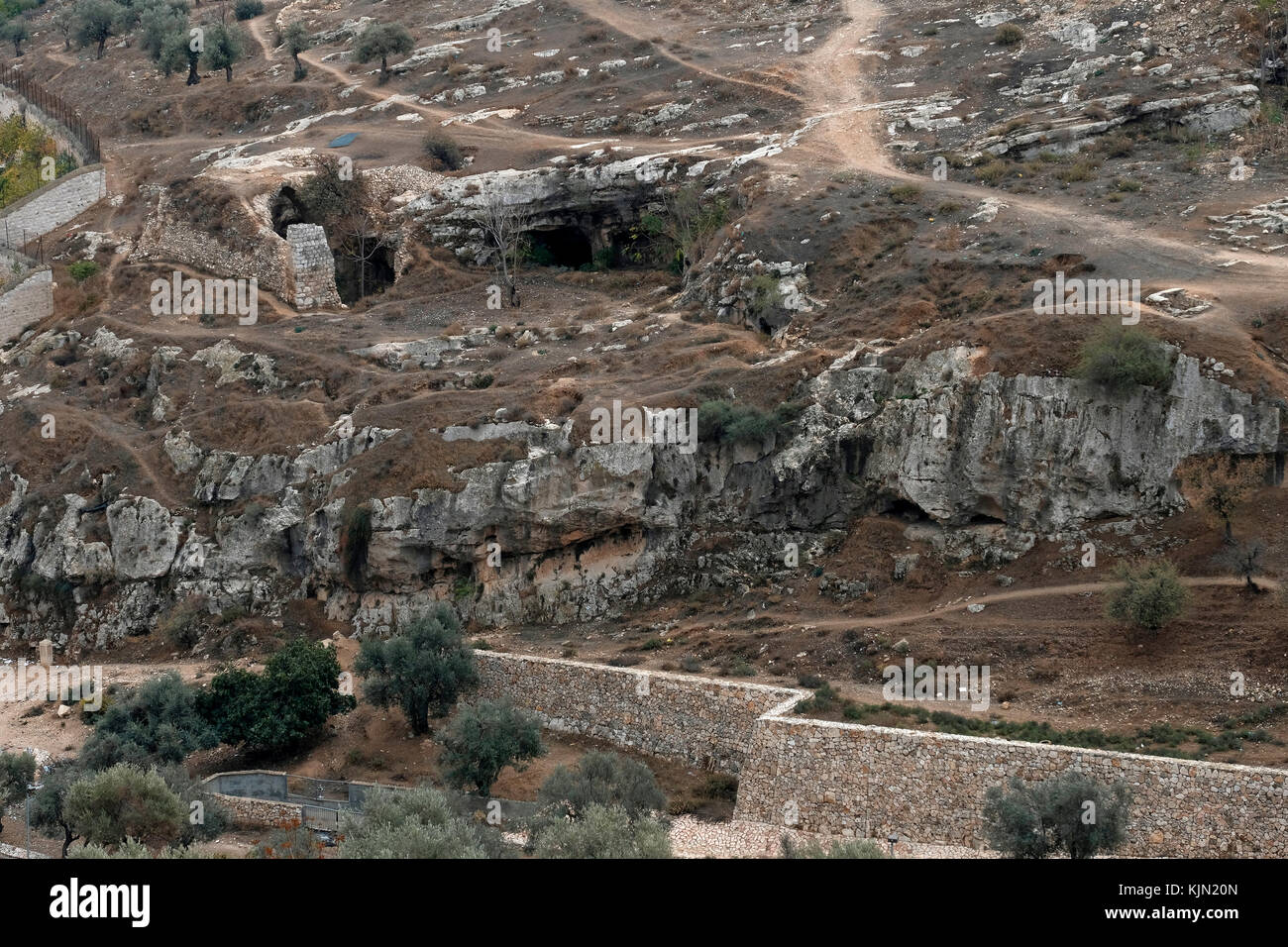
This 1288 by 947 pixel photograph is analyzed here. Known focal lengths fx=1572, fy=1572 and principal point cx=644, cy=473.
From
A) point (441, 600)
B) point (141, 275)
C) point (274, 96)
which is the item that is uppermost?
point (274, 96)

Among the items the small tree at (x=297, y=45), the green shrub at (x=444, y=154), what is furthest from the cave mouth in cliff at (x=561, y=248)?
the small tree at (x=297, y=45)

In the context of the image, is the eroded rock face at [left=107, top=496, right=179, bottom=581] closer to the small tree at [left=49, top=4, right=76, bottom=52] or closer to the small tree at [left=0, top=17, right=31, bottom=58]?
the small tree at [left=49, top=4, right=76, bottom=52]

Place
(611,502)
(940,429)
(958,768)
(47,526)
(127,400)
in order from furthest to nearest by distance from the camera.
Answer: (127,400)
(47,526)
(611,502)
(940,429)
(958,768)

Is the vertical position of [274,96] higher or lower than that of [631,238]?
higher

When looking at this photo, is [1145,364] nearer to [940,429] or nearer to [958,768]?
[940,429]

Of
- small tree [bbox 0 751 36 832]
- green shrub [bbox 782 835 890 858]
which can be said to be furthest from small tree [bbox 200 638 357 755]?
green shrub [bbox 782 835 890 858]

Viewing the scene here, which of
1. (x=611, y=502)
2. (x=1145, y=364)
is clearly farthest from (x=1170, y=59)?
(x=611, y=502)

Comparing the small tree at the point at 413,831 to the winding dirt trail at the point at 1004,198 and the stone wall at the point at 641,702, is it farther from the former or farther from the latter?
the winding dirt trail at the point at 1004,198
